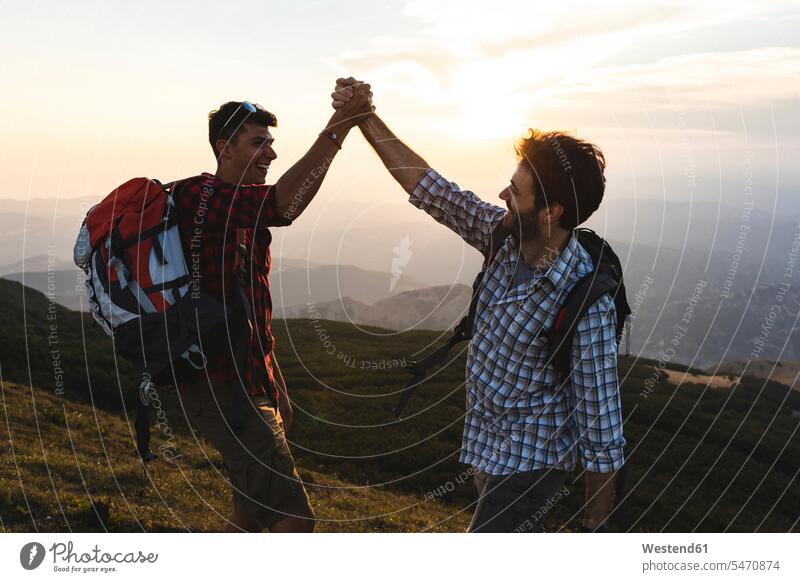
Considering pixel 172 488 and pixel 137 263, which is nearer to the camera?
pixel 137 263

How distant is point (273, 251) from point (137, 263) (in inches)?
61.7

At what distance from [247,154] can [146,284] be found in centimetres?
156

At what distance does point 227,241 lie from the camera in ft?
19.9

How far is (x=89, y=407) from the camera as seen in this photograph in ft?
79.1

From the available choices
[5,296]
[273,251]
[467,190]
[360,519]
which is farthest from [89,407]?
[5,296]

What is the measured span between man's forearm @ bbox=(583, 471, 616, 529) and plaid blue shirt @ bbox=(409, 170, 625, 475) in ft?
0.23

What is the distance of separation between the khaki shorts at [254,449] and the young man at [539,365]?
5.77 ft

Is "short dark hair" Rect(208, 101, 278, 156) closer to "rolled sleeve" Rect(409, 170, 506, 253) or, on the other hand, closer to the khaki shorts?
"rolled sleeve" Rect(409, 170, 506, 253)

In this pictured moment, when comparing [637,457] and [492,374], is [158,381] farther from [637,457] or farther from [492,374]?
[637,457]

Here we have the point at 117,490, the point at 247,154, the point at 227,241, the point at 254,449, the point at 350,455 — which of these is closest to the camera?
the point at 227,241

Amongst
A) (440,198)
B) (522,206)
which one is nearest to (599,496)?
(522,206)

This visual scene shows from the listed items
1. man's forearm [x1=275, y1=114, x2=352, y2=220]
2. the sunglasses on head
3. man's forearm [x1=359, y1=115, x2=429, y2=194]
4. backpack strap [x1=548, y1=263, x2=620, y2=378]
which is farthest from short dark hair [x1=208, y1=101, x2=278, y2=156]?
backpack strap [x1=548, y1=263, x2=620, y2=378]

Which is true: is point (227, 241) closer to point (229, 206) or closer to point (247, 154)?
point (229, 206)

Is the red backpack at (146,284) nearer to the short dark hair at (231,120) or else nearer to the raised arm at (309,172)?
the raised arm at (309,172)
